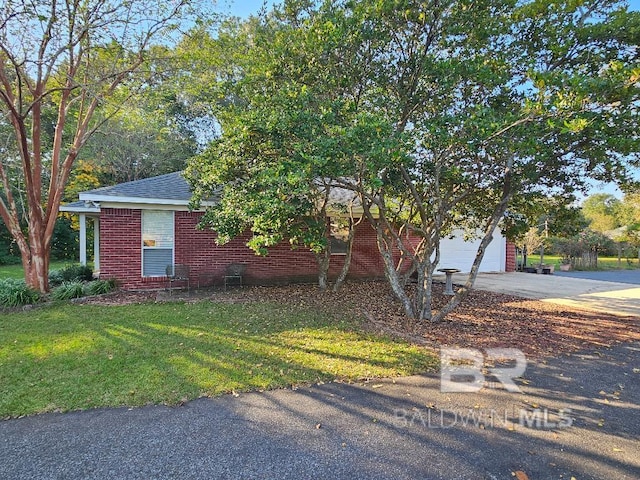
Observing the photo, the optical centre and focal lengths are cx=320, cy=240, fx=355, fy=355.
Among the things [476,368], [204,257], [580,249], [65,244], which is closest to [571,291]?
[476,368]

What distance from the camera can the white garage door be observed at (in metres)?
15.4

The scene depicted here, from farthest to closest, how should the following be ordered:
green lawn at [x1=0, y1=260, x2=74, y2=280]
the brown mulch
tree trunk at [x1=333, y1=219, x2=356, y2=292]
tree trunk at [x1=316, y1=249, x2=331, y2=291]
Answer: green lawn at [x1=0, y1=260, x2=74, y2=280] → tree trunk at [x1=316, y1=249, x2=331, y2=291] → tree trunk at [x1=333, y1=219, x2=356, y2=292] → the brown mulch

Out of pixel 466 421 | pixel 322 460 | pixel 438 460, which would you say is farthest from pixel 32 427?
pixel 466 421

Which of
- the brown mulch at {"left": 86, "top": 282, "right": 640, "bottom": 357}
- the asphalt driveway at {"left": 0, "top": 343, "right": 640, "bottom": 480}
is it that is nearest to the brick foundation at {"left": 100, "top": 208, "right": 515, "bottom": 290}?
the brown mulch at {"left": 86, "top": 282, "right": 640, "bottom": 357}

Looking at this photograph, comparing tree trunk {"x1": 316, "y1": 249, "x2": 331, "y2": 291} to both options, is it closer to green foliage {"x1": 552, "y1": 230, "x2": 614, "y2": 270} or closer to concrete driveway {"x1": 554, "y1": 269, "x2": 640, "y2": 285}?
concrete driveway {"x1": 554, "y1": 269, "x2": 640, "y2": 285}

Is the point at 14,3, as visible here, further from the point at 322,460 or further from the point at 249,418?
the point at 322,460

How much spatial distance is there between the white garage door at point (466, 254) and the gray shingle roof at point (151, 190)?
10412 millimetres

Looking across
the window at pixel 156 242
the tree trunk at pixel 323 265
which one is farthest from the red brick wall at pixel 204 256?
the tree trunk at pixel 323 265

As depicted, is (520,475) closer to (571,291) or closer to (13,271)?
(571,291)

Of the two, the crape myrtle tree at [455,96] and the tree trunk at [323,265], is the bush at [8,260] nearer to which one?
the tree trunk at [323,265]

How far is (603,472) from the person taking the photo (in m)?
2.56

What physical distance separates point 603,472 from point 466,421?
974 mm

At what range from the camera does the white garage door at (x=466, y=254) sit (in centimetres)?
1541

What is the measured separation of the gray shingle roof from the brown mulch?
2.51 meters
